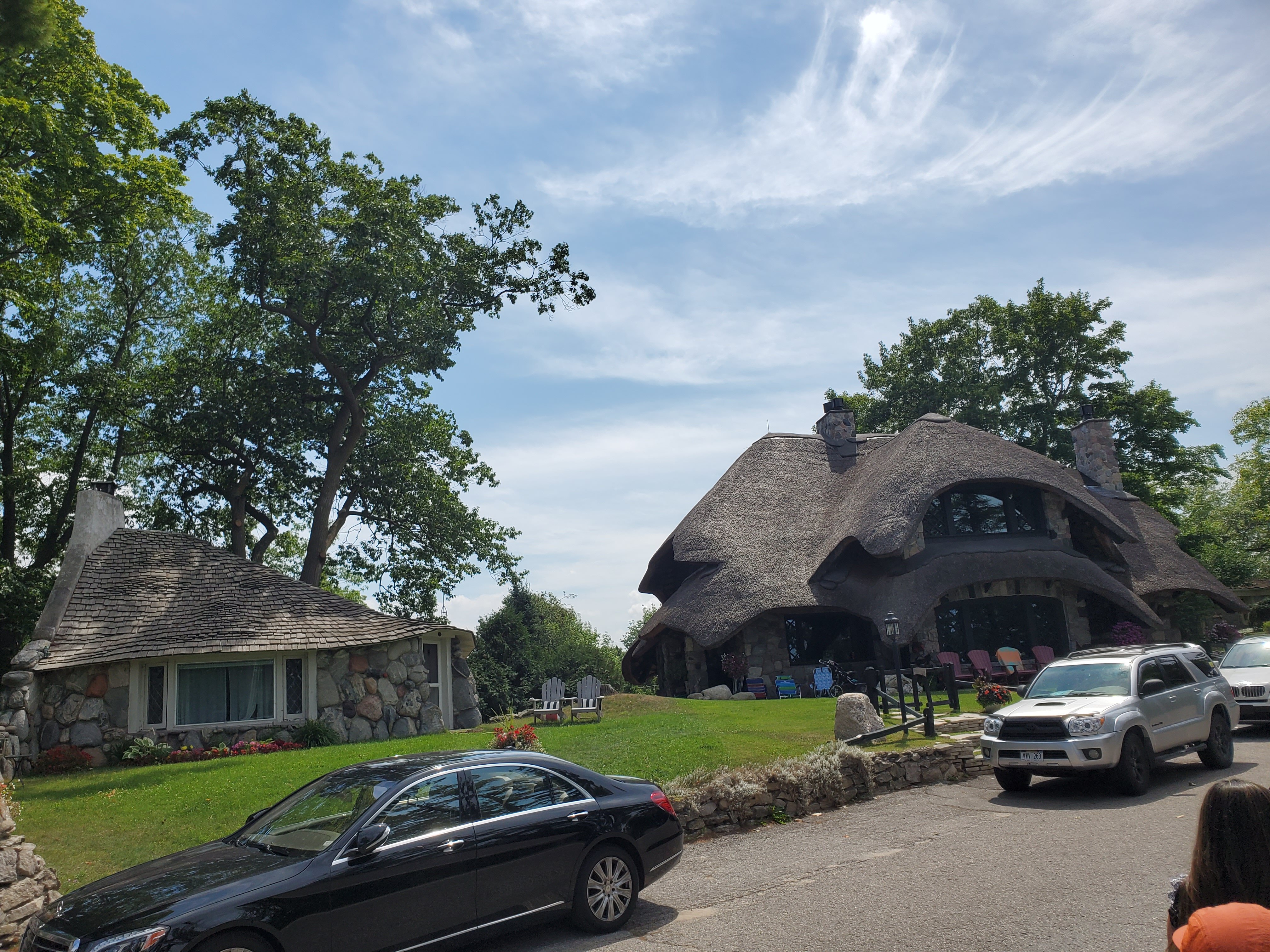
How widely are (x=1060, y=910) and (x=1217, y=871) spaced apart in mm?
4039

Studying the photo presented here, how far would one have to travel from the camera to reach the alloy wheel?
6.60 m

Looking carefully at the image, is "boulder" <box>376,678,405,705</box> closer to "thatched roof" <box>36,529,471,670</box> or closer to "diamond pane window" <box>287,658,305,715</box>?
"thatched roof" <box>36,529,471,670</box>

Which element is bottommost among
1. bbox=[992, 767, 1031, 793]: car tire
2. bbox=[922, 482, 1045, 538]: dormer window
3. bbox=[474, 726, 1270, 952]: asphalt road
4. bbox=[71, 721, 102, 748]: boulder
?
bbox=[474, 726, 1270, 952]: asphalt road

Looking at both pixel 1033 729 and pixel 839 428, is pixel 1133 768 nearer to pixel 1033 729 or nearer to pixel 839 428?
pixel 1033 729

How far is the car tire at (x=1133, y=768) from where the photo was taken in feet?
34.0

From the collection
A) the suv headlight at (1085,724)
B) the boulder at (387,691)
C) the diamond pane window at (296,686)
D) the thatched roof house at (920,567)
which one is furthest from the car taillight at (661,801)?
the thatched roof house at (920,567)

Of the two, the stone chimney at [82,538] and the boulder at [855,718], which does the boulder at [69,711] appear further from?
the boulder at [855,718]

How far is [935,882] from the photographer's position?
287 inches

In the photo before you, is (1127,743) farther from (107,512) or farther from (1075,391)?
(1075,391)

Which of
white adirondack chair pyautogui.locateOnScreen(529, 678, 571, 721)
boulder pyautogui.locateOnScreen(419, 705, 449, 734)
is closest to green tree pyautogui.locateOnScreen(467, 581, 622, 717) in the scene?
white adirondack chair pyautogui.locateOnScreen(529, 678, 571, 721)

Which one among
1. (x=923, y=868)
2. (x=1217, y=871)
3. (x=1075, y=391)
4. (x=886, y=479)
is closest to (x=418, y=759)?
(x=923, y=868)

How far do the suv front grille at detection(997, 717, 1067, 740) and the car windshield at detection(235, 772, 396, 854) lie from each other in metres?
8.08

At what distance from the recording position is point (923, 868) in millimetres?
7781

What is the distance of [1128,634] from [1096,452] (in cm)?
1131
